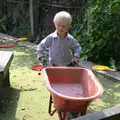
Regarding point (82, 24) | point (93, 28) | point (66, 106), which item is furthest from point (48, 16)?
point (66, 106)

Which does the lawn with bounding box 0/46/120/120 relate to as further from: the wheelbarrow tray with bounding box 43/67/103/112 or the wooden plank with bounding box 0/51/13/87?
the wheelbarrow tray with bounding box 43/67/103/112

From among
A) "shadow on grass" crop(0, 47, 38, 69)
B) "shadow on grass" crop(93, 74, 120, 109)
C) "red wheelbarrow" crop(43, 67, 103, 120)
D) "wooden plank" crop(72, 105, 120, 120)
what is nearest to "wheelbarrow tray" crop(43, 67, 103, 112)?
"red wheelbarrow" crop(43, 67, 103, 120)

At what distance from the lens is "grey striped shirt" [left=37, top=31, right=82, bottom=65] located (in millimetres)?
3230

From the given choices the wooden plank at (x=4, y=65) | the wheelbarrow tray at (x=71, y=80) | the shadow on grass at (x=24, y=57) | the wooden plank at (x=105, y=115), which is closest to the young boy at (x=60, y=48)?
the wheelbarrow tray at (x=71, y=80)

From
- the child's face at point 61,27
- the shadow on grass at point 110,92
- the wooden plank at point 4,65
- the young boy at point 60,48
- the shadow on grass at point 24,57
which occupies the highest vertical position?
the child's face at point 61,27

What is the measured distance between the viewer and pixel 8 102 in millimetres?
3631

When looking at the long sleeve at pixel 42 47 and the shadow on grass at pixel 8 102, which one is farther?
the shadow on grass at pixel 8 102

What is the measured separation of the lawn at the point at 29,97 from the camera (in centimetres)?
330

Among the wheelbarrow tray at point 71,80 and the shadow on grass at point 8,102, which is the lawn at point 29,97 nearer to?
the shadow on grass at point 8,102

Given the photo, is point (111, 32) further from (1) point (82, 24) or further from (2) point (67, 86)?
(2) point (67, 86)

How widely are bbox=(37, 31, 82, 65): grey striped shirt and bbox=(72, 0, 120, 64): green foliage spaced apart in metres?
2.13

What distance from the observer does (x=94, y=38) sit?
545 cm

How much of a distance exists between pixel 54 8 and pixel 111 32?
8.88 feet

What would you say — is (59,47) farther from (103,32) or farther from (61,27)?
(103,32)
